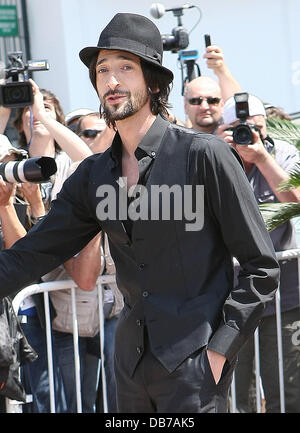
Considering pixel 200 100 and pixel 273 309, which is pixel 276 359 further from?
pixel 200 100

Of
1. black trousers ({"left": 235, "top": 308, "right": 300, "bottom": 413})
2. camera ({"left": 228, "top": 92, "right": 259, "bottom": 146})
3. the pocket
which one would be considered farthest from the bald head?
the pocket

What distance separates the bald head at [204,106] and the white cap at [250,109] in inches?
16.8

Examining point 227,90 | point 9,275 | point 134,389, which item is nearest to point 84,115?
point 227,90

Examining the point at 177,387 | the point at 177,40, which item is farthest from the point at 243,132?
the point at 177,387

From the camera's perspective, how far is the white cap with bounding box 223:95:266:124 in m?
5.13

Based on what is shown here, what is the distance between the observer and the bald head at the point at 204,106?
5734 millimetres

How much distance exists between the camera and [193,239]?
129 inches

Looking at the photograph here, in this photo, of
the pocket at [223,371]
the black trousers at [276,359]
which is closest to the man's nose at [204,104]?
the black trousers at [276,359]

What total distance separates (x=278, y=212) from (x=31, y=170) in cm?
167

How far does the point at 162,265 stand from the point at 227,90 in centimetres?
287

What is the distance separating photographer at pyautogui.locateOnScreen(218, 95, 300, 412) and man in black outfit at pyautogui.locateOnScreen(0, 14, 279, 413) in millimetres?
1604

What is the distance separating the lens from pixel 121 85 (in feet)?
11.1

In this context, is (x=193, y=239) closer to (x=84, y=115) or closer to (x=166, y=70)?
(x=166, y=70)

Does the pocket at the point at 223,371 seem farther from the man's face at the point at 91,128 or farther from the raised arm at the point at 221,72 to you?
the raised arm at the point at 221,72
